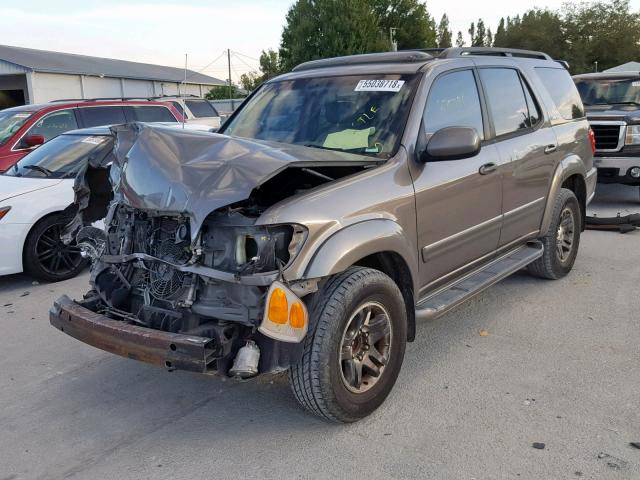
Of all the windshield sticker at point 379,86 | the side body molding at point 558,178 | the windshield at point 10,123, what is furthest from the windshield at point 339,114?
the windshield at point 10,123

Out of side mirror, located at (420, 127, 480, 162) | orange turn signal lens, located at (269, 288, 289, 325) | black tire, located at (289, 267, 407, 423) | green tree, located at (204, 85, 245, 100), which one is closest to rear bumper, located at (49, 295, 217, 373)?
orange turn signal lens, located at (269, 288, 289, 325)

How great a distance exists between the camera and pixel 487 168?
173 inches

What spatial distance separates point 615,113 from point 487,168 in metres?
6.27

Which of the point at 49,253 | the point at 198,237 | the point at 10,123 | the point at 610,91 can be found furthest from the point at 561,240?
the point at 10,123

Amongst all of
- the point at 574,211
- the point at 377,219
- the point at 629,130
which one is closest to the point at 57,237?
the point at 377,219

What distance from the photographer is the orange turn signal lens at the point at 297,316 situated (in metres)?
2.95

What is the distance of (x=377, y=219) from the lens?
344 cm

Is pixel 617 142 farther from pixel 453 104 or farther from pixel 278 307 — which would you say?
pixel 278 307

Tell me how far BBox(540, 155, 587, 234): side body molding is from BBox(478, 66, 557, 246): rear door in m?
0.08

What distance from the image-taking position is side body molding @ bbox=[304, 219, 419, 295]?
3078 mm

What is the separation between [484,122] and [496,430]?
229cm

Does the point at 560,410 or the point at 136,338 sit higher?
the point at 136,338

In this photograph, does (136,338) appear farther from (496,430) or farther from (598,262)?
(598,262)

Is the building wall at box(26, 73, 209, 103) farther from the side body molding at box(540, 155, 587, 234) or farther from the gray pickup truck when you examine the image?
the side body molding at box(540, 155, 587, 234)
